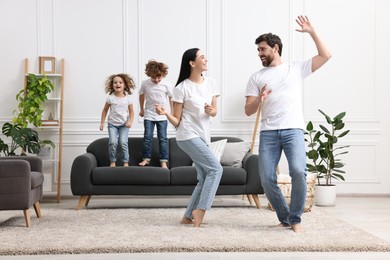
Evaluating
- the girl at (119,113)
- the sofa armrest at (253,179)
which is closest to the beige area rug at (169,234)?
the sofa armrest at (253,179)

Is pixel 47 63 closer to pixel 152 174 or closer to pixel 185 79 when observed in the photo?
pixel 152 174

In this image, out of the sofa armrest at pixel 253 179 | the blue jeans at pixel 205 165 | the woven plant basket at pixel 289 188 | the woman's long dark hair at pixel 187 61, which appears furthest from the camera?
the sofa armrest at pixel 253 179

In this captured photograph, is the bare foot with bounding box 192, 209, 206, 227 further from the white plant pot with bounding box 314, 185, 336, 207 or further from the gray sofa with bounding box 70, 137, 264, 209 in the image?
the white plant pot with bounding box 314, 185, 336, 207

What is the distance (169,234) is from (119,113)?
2.50 m

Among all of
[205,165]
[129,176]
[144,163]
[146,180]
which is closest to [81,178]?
[129,176]

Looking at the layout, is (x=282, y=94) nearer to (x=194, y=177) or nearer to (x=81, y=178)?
(x=194, y=177)

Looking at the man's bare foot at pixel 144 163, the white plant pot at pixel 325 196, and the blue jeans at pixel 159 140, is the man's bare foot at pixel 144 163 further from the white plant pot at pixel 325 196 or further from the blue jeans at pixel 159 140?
the white plant pot at pixel 325 196

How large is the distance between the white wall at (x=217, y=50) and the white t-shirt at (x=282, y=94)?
2786 mm

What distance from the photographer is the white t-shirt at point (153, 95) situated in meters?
6.78

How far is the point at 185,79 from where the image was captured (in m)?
5.02

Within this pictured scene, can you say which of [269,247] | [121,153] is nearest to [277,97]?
[269,247]

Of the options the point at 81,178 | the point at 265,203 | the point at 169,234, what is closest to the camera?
the point at 169,234

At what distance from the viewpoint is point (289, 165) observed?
4.66m

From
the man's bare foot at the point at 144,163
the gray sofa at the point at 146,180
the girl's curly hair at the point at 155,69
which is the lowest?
the gray sofa at the point at 146,180
